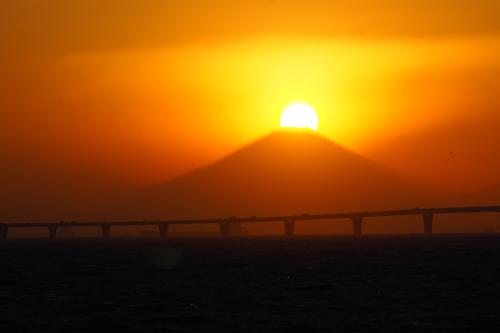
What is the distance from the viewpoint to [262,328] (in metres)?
48.1

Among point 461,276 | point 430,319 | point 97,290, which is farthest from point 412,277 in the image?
point 430,319

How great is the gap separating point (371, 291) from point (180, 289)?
13.5 meters

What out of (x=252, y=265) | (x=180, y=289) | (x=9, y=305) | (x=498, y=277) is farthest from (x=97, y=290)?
(x=252, y=265)

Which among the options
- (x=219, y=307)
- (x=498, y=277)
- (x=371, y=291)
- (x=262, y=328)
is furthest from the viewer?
(x=498, y=277)

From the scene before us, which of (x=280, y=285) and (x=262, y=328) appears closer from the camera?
(x=262, y=328)

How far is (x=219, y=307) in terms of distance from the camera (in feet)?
192

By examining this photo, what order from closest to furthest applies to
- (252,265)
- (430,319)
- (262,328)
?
(262,328) < (430,319) < (252,265)

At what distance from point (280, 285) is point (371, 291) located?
828 cm

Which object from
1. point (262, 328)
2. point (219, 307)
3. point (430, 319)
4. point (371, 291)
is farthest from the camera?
point (371, 291)

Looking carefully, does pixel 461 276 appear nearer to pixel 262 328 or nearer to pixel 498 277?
pixel 498 277

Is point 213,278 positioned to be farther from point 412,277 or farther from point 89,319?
point 89,319

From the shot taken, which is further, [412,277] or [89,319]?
[412,277]

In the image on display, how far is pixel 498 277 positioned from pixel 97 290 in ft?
107

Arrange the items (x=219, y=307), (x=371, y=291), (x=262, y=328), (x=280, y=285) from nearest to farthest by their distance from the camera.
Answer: (x=262, y=328)
(x=219, y=307)
(x=371, y=291)
(x=280, y=285)
